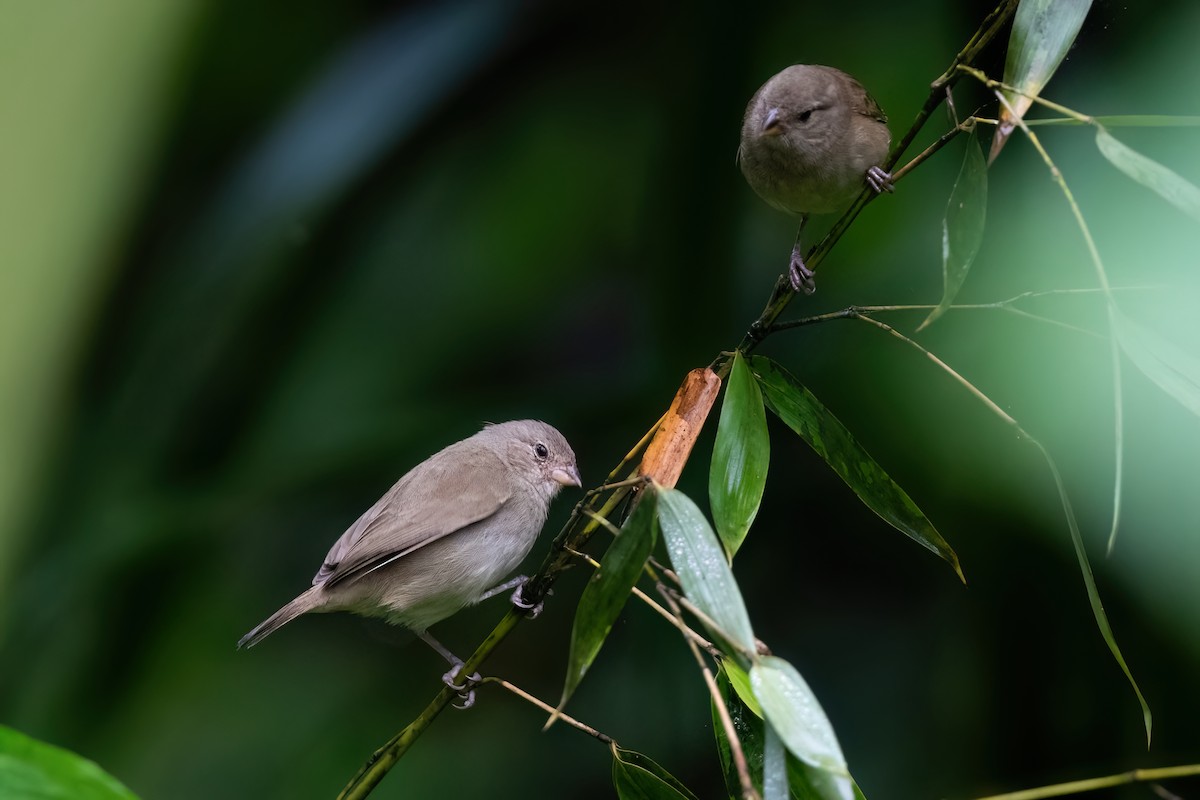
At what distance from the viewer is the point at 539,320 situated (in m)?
3.16

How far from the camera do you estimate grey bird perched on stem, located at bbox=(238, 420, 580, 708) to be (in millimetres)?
1863

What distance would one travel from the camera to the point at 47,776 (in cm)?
89

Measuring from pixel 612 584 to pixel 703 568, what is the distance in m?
0.10

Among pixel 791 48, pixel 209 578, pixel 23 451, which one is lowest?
pixel 209 578

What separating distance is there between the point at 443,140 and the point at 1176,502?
2300 mm

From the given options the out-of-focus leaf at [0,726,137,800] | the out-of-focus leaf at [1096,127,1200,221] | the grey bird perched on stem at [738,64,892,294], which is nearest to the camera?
the out-of-focus leaf at [0,726,137,800]

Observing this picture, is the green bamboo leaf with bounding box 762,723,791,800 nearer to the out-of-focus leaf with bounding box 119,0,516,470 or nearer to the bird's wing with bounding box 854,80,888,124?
the bird's wing with bounding box 854,80,888,124

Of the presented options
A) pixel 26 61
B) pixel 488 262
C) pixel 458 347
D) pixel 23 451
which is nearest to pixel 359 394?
pixel 458 347

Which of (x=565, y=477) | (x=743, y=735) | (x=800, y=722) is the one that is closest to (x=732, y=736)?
(x=800, y=722)

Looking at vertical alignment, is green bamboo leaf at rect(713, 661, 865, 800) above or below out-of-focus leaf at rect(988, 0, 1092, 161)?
below

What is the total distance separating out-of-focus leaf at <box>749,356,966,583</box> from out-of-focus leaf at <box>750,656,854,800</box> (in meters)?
0.34

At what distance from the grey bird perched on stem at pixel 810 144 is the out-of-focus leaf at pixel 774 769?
44.6 inches

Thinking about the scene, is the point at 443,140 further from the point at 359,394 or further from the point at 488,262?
the point at 359,394

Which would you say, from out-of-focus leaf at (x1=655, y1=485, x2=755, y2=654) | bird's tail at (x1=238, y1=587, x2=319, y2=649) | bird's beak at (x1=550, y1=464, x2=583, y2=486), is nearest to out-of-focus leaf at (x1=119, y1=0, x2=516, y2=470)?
bird's beak at (x1=550, y1=464, x2=583, y2=486)
